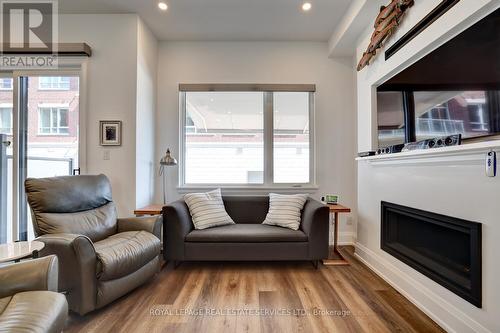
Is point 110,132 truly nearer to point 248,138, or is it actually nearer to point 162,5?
point 162,5

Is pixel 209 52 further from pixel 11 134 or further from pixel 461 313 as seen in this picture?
pixel 461 313

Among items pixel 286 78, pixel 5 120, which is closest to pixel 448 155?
pixel 286 78

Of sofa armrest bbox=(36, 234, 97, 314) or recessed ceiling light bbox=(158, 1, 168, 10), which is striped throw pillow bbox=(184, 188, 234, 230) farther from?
recessed ceiling light bbox=(158, 1, 168, 10)

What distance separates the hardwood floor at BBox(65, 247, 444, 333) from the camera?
166cm

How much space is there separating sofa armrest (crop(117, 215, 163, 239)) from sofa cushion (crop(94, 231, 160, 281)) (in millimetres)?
73

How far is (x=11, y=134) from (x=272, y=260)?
345 centimetres

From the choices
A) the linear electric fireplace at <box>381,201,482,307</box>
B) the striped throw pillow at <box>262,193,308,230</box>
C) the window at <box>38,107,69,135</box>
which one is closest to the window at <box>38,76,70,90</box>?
the window at <box>38,107,69,135</box>

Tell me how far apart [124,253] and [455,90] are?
2602mm

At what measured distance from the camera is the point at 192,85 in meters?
3.41

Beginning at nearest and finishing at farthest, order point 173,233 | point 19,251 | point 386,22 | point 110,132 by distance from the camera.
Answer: point 19,251 < point 386,22 < point 173,233 < point 110,132

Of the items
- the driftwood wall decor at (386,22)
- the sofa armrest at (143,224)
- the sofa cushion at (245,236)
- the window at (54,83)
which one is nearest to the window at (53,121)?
the window at (54,83)

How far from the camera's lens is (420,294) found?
1866 millimetres

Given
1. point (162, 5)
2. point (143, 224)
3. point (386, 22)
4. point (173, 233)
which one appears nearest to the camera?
point (386, 22)

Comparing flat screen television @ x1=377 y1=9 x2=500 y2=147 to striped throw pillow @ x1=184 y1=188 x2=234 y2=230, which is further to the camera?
striped throw pillow @ x1=184 y1=188 x2=234 y2=230
